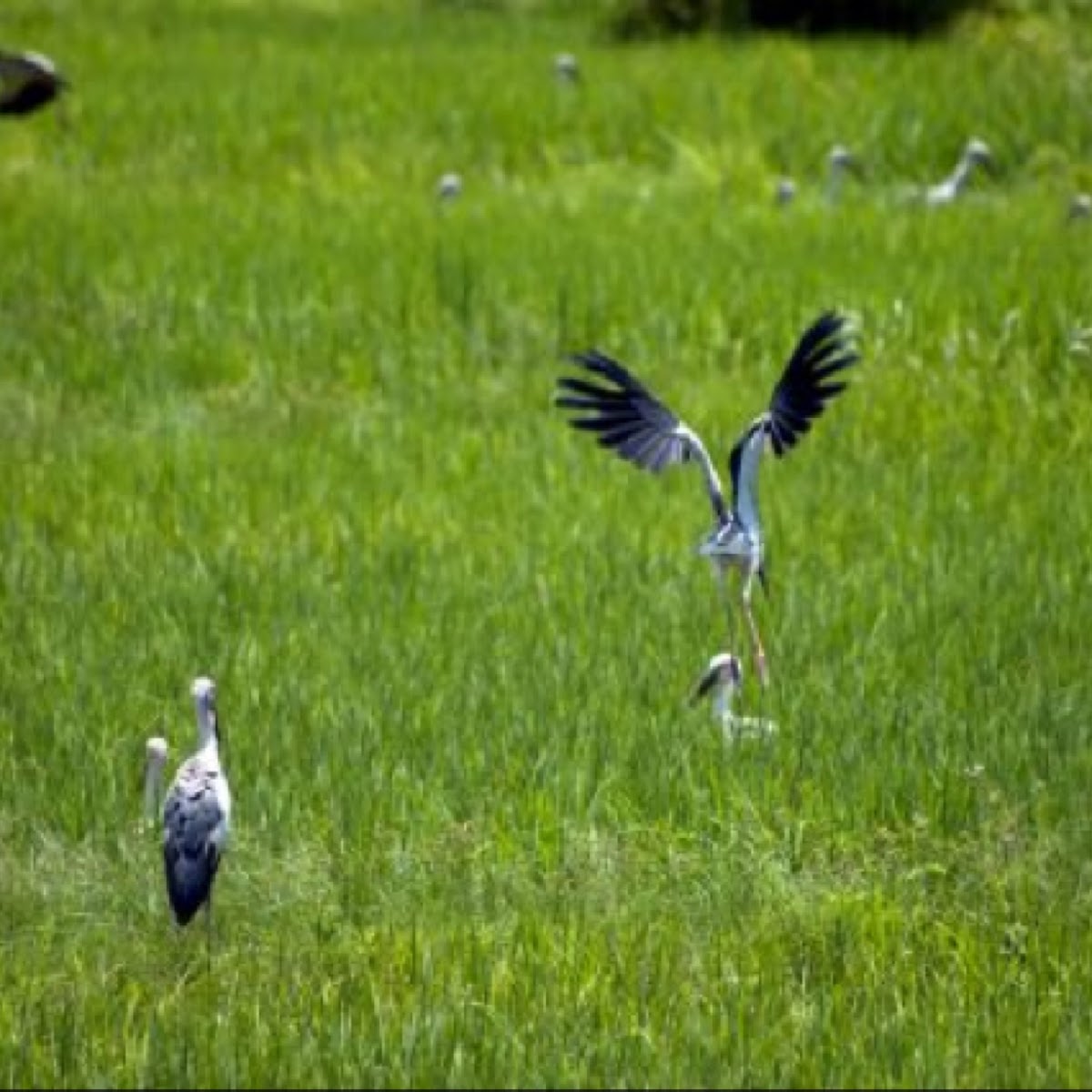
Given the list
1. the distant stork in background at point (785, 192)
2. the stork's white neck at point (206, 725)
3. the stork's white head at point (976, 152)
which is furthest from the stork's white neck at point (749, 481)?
the stork's white head at point (976, 152)

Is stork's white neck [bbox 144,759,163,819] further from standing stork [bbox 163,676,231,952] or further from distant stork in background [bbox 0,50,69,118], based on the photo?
distant stork in background [bbox 0,50,69,118]

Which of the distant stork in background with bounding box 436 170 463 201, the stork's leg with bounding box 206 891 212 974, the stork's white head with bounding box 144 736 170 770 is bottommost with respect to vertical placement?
the distant stork in background with bounding box 436 170 463 201

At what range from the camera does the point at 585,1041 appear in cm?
402

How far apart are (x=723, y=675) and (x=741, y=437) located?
608 mm

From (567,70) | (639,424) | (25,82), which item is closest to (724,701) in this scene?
(639,424)

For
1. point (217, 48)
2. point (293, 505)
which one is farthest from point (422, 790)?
point (217, 48)

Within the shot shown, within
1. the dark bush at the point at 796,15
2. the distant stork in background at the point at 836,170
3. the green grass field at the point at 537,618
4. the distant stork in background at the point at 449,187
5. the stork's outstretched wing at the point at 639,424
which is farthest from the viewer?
the dark bush at the point at 796,15

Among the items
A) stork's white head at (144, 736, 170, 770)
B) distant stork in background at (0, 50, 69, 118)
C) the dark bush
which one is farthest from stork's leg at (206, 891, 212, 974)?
the dark bush

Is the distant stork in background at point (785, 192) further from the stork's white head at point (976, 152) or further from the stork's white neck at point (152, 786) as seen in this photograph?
the stork's white neck at point (152, 786)

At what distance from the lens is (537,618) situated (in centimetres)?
612

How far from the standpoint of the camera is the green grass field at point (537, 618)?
166 inches

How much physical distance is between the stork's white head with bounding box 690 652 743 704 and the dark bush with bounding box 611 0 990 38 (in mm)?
11190

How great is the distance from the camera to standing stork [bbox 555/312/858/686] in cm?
464

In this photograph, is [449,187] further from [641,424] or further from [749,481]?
[749,481]
